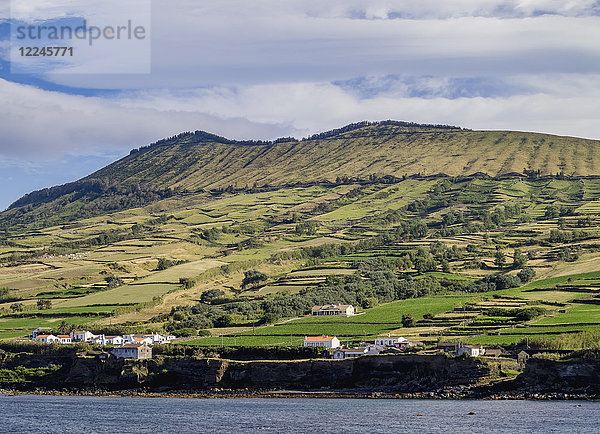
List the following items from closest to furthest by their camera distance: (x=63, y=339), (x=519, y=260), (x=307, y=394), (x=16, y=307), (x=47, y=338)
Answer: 1. (x=307, y=394)
2. (x=47, y=338)
3. (x=63, y=339)
4. (x=16, y=307)
5. (x=519, y=260)

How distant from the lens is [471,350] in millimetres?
94812

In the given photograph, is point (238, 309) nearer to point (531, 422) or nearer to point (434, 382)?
point (434, 382)

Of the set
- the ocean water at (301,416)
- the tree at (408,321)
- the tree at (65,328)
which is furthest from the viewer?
the tree at (65,328)

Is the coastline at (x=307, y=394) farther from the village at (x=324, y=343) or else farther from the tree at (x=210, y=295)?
Result: the tree at (x=210, y=295)

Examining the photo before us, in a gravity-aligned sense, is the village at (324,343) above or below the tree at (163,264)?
below

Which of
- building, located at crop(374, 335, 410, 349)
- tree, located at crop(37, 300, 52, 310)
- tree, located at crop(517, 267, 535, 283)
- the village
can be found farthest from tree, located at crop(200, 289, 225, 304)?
tree, located at crop(517, 267, 535, 283)

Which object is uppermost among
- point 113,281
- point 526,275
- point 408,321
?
point 113,281

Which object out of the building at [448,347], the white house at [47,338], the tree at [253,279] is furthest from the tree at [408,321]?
the tree at [253,279]

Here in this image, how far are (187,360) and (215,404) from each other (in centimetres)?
1588

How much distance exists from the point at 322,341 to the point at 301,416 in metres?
27.7

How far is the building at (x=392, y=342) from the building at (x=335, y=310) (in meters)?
21.7

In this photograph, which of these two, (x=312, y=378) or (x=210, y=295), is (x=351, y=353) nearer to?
(x=312, y=378)

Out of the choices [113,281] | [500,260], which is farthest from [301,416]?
[500,260]

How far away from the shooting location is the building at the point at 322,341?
106 m
